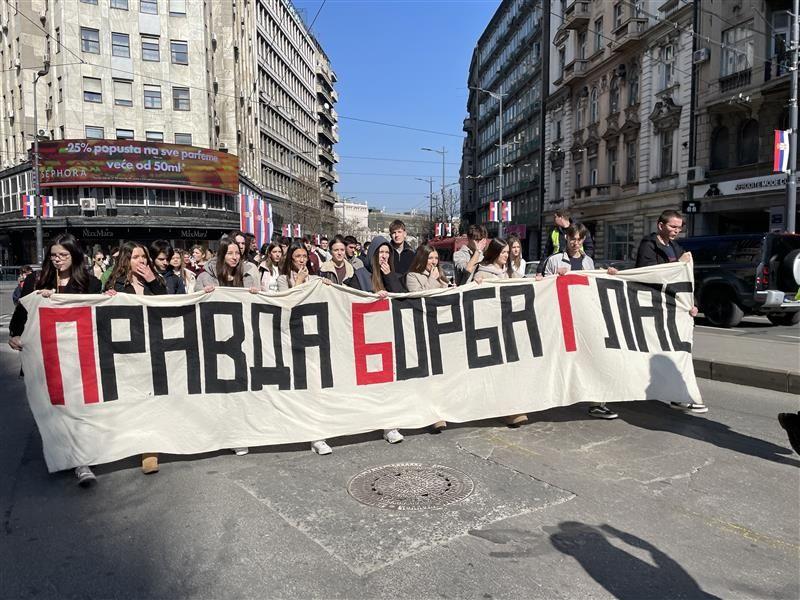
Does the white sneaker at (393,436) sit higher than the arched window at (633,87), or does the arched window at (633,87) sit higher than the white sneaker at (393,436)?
the arched window at (633,87)

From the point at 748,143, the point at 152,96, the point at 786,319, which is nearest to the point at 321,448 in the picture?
the point at 786,319

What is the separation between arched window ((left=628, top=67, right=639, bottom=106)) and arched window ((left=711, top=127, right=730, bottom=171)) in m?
6.50

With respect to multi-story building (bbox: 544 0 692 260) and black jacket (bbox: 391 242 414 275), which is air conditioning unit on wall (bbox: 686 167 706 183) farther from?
black jacket (bbox: 391 242 414 275)

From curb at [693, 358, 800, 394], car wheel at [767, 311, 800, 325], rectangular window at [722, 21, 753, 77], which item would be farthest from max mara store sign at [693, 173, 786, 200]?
curb at [693, 358, 800, 394]

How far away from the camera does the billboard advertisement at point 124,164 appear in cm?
4031

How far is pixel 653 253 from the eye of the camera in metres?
6.29

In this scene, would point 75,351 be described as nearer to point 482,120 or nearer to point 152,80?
point 152,80

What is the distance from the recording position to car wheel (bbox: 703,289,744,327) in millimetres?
12422

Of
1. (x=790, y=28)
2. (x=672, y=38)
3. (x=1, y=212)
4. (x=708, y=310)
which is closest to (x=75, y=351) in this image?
(x=708, y=310)

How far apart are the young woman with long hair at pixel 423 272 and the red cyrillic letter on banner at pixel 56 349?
2.96 meters

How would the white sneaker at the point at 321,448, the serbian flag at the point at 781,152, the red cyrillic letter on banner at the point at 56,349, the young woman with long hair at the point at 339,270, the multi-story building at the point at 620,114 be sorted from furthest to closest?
1. the multi-story building at the point at 620,114
2. the serbian flag at the point at 781,152
3. the young woman with long hair at the point at 339,270
4. the white sneaker at the point at 321,448
5. the red cyrillic letter on banner at the point at 56,349

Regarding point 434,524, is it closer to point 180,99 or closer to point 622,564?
point 622,564

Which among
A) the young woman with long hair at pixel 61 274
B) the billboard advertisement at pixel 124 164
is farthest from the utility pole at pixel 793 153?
the billboard advertisement at pixel 124 164

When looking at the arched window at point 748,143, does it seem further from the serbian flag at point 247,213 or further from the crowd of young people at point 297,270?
the crowd of young people at point 297,270
